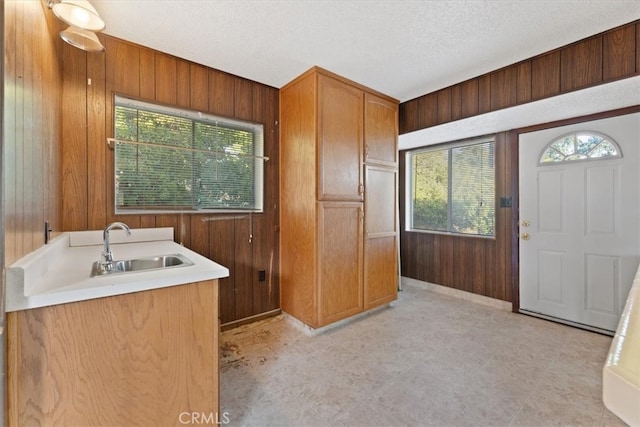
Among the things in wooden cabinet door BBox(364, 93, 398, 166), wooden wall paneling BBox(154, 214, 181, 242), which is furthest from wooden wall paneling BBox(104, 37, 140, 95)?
wooden cabinet door BBox(364, 93, 398, 166)

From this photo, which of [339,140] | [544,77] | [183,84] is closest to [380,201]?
[339,140]

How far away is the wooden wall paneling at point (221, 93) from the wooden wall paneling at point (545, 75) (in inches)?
105

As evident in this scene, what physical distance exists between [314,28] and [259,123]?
1140 millimetres

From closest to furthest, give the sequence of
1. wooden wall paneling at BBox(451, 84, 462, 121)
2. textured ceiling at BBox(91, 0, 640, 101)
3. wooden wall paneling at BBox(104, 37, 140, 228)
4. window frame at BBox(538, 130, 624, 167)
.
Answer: textured ceiling at BBox(91, 0, 640, 101), wooden wall paneling at BBox(104, 37, 140, 228), window frame at BBox(538, 130, 624, 167), wooden wall paneling at BBox(451, 84, 462, 121)

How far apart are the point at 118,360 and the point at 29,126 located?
1073 millimetres

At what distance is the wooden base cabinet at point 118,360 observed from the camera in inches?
38.3

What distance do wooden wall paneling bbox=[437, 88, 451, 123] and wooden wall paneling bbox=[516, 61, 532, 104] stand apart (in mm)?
627

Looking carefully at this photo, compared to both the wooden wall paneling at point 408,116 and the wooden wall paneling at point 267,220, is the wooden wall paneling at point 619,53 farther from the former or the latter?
the wooden wall paneling at point 267,220

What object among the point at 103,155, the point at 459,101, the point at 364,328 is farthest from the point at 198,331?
the point at 459,101

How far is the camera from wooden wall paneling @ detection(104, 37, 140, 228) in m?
2.11

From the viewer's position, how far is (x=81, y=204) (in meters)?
2.00

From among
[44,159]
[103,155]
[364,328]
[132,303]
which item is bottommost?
[364,328]

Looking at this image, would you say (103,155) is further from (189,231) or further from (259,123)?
(259,123)

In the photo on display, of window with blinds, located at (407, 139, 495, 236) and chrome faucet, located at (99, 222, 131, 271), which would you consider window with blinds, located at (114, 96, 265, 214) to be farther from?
window with blinds, located at (407, 139, 495, 236)
